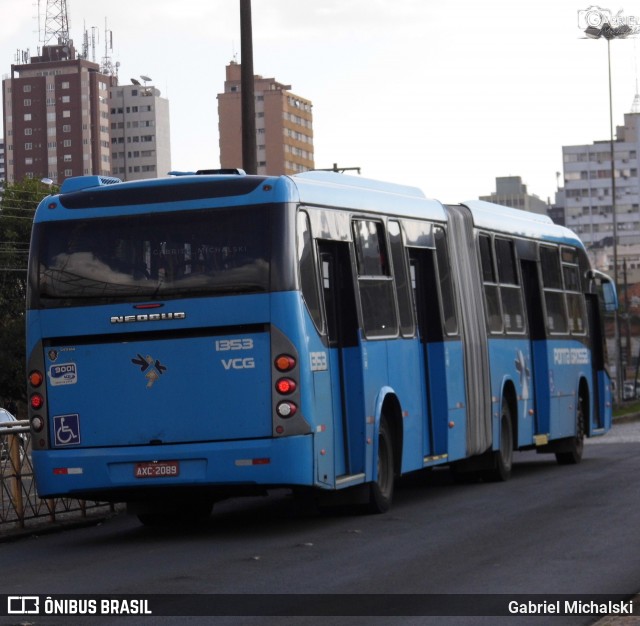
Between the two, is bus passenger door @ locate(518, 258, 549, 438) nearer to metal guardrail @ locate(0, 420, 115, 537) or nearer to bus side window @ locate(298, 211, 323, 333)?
metal guardrail @ locate(0, 420, 115, 537)

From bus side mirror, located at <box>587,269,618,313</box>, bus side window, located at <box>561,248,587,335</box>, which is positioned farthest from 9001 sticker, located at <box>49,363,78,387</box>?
bus side mirror, located at <box>587,269,618,313</box>

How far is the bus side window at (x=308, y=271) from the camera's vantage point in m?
13.8

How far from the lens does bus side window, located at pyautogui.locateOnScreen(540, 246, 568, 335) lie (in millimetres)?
22531

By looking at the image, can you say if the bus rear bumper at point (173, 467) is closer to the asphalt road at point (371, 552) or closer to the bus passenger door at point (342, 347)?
the asphalt road at point (371, 552)

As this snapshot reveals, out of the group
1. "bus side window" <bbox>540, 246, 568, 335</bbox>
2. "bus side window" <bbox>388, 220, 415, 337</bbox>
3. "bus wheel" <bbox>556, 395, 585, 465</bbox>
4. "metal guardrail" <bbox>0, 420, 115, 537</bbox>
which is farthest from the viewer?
"bus wheel" <bbox>556, 395, 585, 465</bbox>

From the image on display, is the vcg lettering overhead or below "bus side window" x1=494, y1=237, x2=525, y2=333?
below

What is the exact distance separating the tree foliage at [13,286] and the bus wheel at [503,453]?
160 feet

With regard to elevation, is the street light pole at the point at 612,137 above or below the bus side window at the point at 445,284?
above

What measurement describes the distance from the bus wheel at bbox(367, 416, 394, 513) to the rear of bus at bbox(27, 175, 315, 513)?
192 cm

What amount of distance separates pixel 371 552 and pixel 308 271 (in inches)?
110

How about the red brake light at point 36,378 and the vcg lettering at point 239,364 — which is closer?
the vcg lettering at point 239,364

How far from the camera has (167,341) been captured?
1377cm

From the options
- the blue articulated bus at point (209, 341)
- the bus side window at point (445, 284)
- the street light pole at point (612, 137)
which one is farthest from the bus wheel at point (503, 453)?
the street light pole at point (612, 137)

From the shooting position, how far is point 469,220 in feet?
64.3
